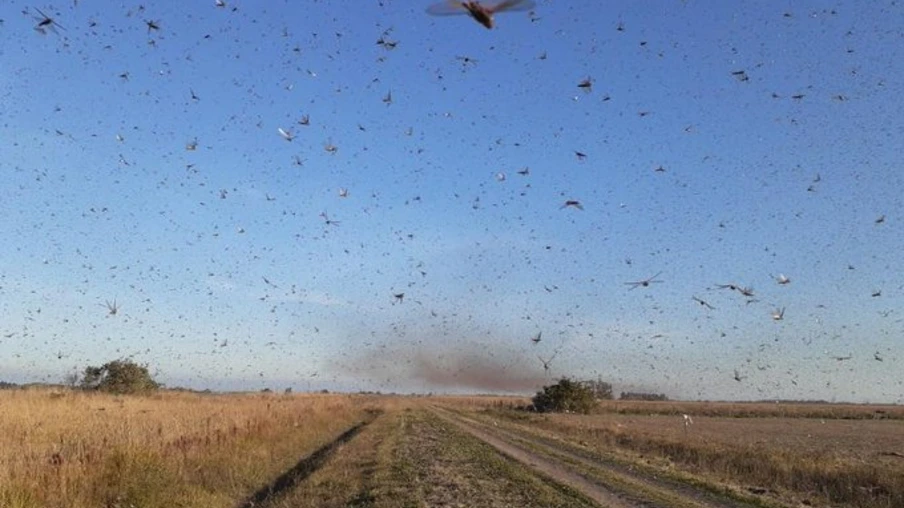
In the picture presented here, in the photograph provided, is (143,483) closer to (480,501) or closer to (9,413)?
(480,501)

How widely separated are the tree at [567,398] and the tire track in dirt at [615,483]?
72.5 metres

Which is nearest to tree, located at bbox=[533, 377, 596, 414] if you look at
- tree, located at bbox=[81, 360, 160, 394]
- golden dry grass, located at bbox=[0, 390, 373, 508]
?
tree, located at bbox=[81, 360, 160, 394]

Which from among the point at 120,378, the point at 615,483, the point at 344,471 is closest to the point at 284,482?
the point at 344,471

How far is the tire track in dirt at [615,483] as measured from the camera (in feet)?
54.3

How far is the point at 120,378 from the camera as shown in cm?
6525

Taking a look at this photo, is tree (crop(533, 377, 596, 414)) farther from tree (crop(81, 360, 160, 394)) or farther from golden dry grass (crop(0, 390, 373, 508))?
golden dry grass (crop(0, 390, 373, 508))

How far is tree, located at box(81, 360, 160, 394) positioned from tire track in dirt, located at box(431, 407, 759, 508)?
47912 mm

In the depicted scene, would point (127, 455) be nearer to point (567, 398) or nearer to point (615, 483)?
point (615, 483)

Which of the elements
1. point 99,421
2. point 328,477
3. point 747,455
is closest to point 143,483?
point 328,477

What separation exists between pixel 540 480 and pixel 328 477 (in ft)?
18.3

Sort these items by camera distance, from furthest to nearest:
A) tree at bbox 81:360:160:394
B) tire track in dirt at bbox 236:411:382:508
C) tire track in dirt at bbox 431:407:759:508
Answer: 1. tree at bbox 81:360:160:394
2. tire track in dirt at bbox 431:407:759:508
3. tire track in dirt at bbox 236:411:382:508

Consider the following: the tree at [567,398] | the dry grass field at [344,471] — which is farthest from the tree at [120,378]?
the tree at [567,398]

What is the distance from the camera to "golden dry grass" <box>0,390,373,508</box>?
13.1m

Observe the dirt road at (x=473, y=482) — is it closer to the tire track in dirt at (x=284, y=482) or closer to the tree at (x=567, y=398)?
the tire track in dirt at (x=284, y=482)
